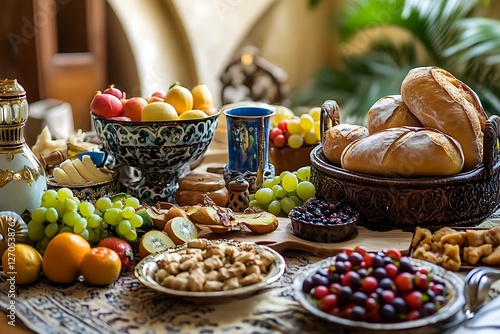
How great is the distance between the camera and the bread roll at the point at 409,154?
59.1 inches

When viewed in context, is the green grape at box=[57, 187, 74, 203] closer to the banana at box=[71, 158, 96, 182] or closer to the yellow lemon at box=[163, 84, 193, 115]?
the banana at box=[71, 158, 96, 182]

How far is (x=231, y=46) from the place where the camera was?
4578mm

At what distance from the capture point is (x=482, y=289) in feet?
3.97

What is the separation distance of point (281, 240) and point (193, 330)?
15.4 inches

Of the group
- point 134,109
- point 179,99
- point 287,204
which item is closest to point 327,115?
point 287,204

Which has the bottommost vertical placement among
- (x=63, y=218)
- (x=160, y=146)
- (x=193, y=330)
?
(x=193, y=330)

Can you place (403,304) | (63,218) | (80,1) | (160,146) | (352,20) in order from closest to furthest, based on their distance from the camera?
(403,304) < (63,218) < (160,146) < (80,1) < (352,20)

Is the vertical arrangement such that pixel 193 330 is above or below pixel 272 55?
below

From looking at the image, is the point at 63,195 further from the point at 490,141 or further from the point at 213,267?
the point at 490,141

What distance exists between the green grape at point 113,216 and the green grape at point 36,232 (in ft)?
0.44

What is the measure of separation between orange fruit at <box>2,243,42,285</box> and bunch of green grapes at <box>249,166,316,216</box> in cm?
58

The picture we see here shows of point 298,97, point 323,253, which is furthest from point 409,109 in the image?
point 298,97

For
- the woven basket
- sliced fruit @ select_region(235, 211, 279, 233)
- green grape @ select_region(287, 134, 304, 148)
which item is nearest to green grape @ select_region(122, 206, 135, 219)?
sliced fruit @ select_region(235, 211, 279, 233)

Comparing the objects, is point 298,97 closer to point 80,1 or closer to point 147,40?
point 147,40
